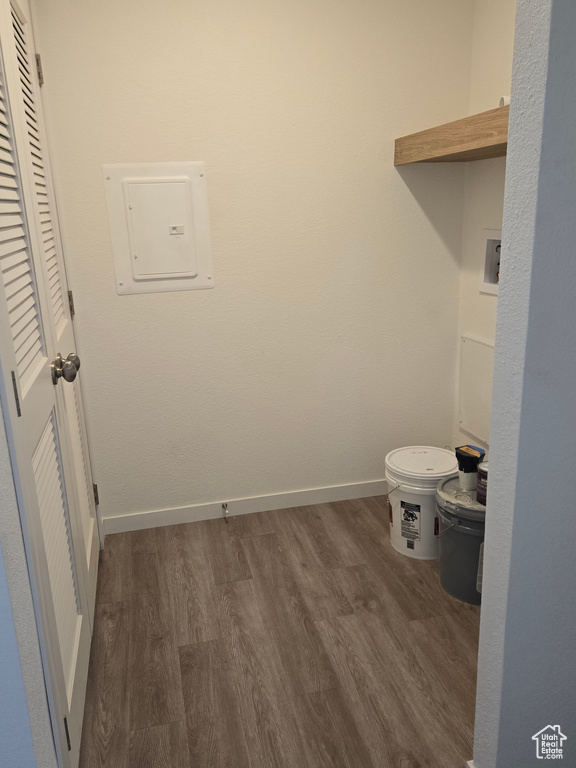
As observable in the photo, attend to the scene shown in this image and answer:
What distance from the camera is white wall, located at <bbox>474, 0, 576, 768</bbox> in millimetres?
1131

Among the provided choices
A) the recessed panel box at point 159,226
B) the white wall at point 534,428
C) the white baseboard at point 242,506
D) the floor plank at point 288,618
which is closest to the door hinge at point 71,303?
the recessed panel box at point 159,226

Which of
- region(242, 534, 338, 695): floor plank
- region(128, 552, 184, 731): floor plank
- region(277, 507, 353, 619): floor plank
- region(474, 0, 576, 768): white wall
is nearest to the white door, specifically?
region(128, 552, 184, 731): floor plank

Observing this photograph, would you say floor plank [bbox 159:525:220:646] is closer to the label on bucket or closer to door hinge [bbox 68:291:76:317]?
the label on bucket

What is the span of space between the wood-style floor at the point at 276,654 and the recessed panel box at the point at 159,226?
1.20 meters

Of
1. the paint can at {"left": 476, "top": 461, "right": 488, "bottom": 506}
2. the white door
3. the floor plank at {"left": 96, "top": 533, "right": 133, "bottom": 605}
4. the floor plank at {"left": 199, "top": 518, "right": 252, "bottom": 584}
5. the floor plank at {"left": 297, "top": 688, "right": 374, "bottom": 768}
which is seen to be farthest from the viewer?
the floor plank at {"left": 199, "top": 518, "right": 252, "bottom": 584}

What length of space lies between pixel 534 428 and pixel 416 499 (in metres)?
1.33

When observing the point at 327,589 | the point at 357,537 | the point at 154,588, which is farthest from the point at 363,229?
the point at 154,588

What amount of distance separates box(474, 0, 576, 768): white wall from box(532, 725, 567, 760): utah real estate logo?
0.02 meters

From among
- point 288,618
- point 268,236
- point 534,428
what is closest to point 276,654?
point 288,618

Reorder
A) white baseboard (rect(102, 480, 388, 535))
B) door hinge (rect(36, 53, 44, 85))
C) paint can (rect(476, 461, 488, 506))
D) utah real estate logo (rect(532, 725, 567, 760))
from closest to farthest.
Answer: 1. utah real estate logo (rect(532, 725, 567, 760))
2. paint can (rect(476, 461, 488, 506))
3. door hinge (rect(36, 53, 44, 85))
4. white baseboard (rect(102, 480, 388, 535))

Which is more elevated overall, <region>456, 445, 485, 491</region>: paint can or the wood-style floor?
<region>456, 445, 485, 491</region>: paint can

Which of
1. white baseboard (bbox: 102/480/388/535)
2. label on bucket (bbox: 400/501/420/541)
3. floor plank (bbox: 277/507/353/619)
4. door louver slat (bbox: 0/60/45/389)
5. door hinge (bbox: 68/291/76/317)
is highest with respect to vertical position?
door louver slat (bbox: 0/60/45/389)

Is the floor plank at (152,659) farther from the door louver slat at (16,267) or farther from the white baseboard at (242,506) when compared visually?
the door louver slat at (16,267)

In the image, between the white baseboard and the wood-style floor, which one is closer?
the wood-style floor
